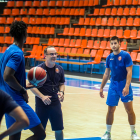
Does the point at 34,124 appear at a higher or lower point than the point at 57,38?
lower

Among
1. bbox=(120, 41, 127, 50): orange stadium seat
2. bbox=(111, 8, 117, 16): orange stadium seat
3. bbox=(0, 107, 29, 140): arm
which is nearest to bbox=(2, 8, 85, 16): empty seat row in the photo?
bbox=(111, 8, 117, 16): orange stadium seat

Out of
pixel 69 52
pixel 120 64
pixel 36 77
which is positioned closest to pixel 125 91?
pixel 120 64

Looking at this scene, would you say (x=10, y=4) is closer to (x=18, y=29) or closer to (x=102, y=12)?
(x=102, y=12)

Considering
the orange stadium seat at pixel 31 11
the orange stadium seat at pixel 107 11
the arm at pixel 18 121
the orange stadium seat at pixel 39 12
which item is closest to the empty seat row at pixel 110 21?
the orange stadium seat at pixel 107 11

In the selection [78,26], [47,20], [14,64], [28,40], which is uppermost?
[47,20]

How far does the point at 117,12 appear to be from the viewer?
50.5 ft

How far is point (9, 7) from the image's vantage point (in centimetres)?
2094

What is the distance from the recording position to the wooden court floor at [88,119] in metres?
5.14

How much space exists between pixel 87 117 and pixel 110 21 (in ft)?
31.3

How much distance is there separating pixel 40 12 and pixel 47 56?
49.8ft

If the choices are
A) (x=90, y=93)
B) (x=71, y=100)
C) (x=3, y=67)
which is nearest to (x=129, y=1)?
(x=90, y=93)

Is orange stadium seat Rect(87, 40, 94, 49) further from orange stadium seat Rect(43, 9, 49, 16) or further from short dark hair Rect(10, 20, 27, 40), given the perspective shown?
short dark hair Rect(10, 20, 27, 40)

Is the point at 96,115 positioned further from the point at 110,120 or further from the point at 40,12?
the point at 40,12

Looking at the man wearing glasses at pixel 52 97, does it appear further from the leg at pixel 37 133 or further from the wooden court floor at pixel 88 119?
the wooden court floor at pixel 88 119
